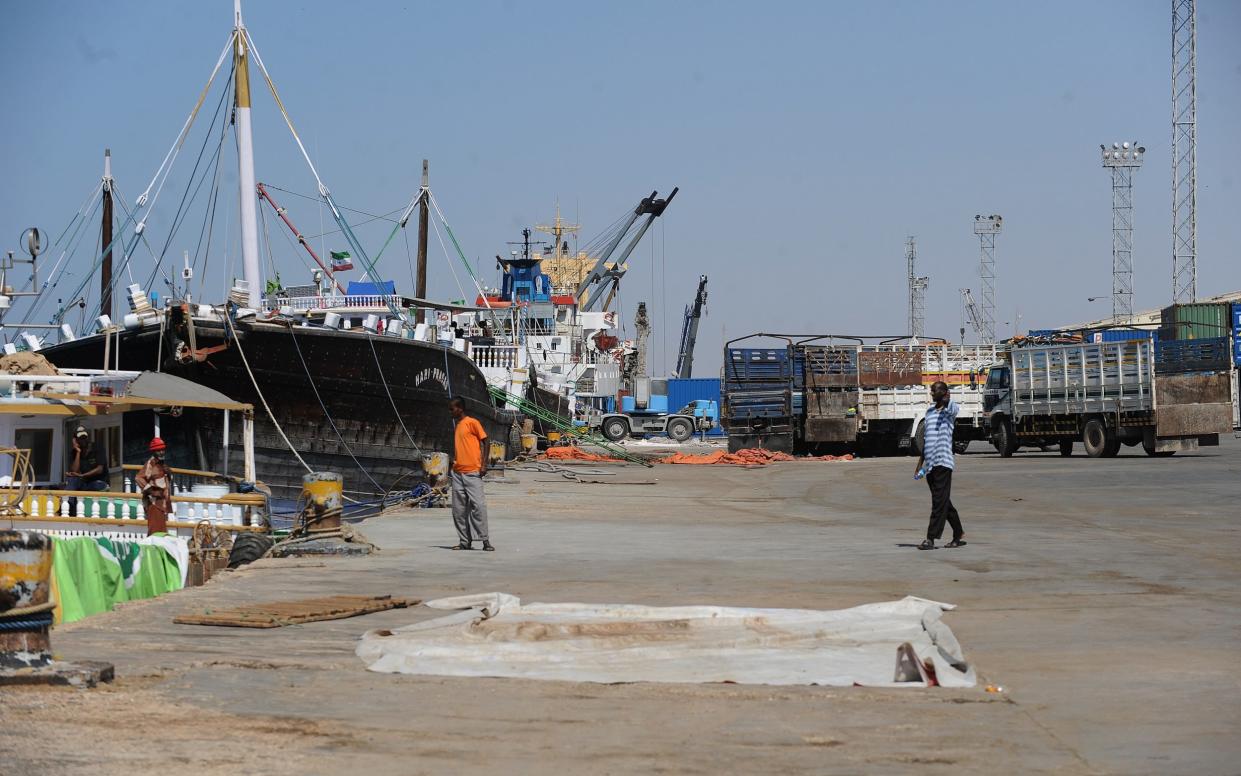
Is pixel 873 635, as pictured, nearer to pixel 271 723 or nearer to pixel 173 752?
pixel 271 723

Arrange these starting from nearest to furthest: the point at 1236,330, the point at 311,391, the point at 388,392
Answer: the point at 311,391 < the point at 388,392 < the point at 1236,330

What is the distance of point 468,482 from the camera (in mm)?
12750

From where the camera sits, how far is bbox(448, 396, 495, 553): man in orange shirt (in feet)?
41.8

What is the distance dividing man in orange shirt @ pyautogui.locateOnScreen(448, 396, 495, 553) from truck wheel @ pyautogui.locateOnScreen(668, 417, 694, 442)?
4637 centimetres

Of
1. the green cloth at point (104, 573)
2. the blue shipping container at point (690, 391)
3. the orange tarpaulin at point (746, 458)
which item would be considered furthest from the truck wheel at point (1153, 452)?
the blue shipping container at point (690, 391)

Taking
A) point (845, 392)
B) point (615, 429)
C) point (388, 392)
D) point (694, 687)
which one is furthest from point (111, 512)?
point (615, 429)

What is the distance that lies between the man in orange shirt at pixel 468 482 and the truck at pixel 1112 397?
2291cm

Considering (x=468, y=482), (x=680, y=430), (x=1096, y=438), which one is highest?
(x=468, y=482)

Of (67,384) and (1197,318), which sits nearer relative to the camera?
(67,384)

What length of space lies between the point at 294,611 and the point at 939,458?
6589 millimetres

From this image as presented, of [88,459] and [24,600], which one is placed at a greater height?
[88,459]

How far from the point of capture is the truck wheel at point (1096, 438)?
106 ft

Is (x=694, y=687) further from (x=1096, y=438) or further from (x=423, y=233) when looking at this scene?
(x=423, y=233)

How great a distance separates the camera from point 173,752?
468 cm
